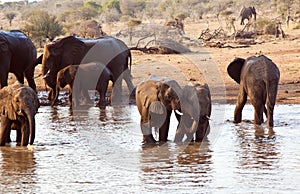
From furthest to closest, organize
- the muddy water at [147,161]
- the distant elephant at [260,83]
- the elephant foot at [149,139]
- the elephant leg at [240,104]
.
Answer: the elephant leg at [240,104]
the distant elephant at [260,83]
the elephant foot at [149,139]
the muddy water at [147,161]

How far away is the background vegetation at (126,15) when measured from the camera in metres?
27.7

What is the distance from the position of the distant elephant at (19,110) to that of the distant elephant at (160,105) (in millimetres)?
1397

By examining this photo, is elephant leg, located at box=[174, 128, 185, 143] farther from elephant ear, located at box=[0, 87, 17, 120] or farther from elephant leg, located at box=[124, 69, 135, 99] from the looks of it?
elephant leg, located at box=[124, 69, 135, 99]

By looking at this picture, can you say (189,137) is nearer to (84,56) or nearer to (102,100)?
(102,100)

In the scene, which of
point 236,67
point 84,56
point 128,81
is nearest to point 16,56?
point 84,56

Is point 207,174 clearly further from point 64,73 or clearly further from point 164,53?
point 164,53

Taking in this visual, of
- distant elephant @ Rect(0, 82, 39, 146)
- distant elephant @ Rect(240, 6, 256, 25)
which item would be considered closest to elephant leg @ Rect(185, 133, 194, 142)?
distant elephant @ Rect(0, 82, 39, 146)

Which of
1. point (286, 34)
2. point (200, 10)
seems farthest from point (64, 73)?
point (200, 10)

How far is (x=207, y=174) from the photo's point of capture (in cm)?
813

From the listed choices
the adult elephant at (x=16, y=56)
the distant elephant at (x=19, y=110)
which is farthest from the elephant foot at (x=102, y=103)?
the distant elephant at (x=19, y=110)

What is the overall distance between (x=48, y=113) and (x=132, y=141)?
3529 mm

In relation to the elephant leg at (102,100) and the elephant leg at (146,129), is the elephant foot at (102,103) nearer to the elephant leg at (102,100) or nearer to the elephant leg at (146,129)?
the elephant leg at (102,100)

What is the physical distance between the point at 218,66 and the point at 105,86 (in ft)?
18.0

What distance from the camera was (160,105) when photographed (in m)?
9.74
